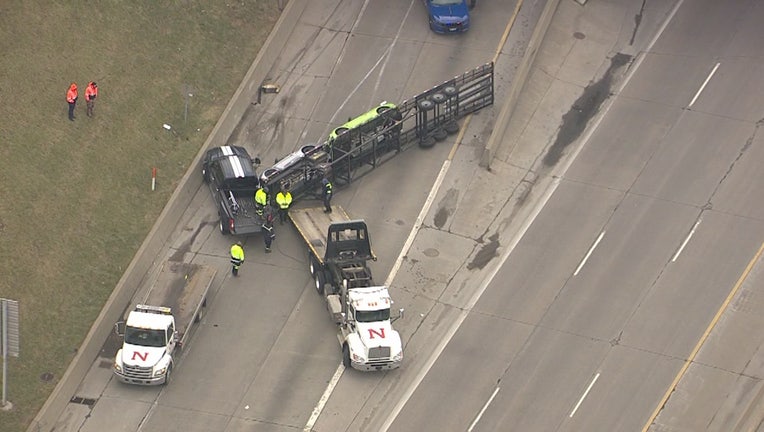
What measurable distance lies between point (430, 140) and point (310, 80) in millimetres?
7066

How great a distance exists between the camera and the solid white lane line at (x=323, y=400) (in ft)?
160

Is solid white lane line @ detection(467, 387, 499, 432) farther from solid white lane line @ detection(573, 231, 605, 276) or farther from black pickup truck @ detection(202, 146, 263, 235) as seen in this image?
black pickup truck @ detection(202, 146, 263, 235)

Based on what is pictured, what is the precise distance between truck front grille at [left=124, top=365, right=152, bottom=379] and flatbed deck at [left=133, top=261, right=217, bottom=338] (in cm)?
199

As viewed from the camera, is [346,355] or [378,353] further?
[346,355]

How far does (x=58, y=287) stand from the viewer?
52.0 meters

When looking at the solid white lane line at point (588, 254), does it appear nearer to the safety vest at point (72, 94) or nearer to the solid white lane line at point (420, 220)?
the solid white lane line at point (420, 220)

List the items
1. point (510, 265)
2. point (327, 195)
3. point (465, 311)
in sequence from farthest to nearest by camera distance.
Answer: point (327, 195) → point (510, 265) → point (465, 311)

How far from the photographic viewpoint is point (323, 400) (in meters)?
49.5

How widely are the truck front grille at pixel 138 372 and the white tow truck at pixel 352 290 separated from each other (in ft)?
21.6

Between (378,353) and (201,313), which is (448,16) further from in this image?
(378,353)

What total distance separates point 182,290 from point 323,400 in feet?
21.6

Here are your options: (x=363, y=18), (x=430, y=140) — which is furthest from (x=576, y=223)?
(x=363, y=18)

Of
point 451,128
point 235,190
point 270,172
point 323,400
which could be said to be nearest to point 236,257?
point 235,190

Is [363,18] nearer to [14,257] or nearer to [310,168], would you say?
[310,168]
